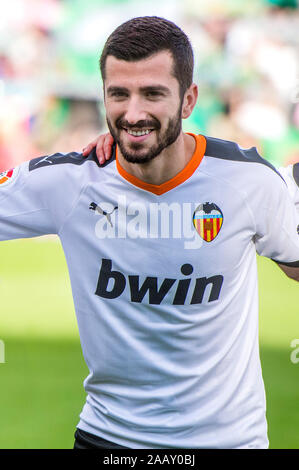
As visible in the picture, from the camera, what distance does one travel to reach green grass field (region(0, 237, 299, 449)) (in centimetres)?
613

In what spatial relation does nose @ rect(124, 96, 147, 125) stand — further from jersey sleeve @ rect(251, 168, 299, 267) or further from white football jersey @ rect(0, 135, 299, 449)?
jersey sleeve @ rect(251, 168, 299, 267)

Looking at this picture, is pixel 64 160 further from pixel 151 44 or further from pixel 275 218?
pixel 275 218

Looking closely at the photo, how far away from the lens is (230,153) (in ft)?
10.1

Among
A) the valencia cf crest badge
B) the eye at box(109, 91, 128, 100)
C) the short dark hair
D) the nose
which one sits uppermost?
the short dark hair

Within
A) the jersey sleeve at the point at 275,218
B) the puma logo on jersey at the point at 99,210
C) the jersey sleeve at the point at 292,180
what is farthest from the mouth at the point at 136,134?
the jersey sleeve at the point at 292,180

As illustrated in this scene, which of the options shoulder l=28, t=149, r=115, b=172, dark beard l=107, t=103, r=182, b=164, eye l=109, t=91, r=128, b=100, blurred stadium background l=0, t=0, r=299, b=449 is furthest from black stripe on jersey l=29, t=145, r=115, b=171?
blurred stadium background l=0, t=0, r=299, b=449

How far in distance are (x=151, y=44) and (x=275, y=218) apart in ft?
2.54

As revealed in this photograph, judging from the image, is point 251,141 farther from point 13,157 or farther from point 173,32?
point 173,32

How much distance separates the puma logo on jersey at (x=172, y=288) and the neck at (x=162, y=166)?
13.3 inches

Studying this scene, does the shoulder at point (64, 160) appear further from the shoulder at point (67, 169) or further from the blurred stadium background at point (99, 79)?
the blurred stadium background at point (99, 79)

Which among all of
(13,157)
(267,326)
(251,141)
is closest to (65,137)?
(13,157)

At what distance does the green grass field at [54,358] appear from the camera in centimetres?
613

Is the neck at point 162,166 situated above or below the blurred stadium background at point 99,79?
below

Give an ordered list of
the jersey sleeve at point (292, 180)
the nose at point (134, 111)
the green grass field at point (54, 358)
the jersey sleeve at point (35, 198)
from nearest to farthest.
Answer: the nose at point (134, 111)
the jersey sleeve at point (35, 198)
the jersey sleeve at point (292, 180)
the green grass field at point (54, 358)
